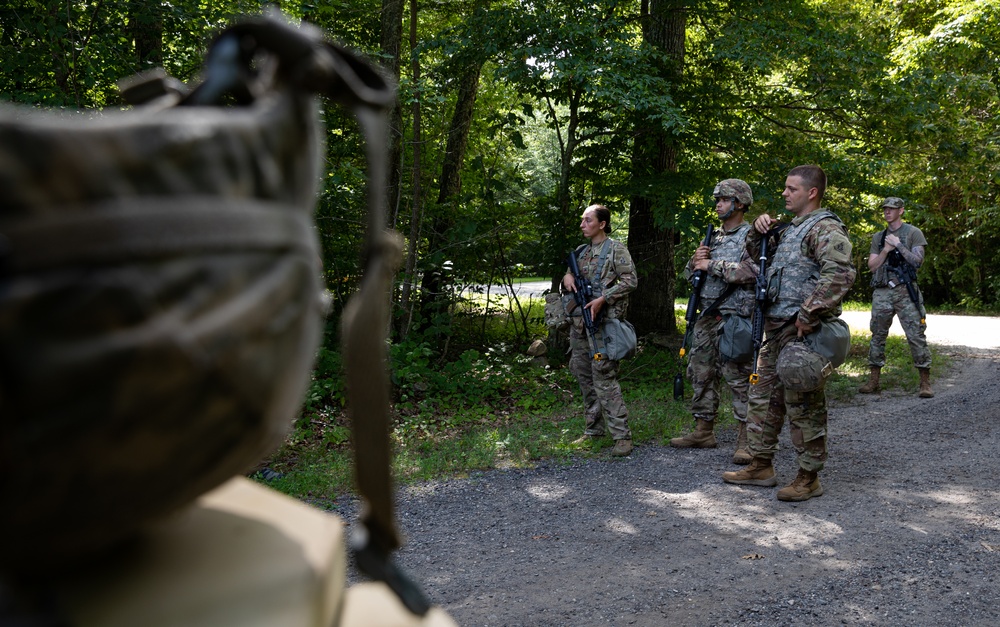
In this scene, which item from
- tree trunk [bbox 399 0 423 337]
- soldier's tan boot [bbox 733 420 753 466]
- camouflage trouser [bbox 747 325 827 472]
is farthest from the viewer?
tree trunk [bbox 399 0 423 337]

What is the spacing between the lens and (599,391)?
23.1 ft

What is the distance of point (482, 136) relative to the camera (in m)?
11.3

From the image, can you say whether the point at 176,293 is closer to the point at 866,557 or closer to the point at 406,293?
the point at 866,557

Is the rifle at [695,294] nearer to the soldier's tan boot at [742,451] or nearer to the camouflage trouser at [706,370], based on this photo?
the camouflage trouser at [706,370]

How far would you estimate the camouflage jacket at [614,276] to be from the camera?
687cm

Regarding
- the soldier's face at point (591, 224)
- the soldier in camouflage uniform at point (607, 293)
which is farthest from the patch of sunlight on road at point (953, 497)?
the soldier's face at point (591, 224)

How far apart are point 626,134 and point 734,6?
76.8 inches

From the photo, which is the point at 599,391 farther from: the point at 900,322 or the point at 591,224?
the point at 900,322

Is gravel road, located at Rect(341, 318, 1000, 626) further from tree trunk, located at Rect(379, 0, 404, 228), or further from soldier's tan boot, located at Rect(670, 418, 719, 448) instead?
tree trunk, located at Rect(379, 0, 404, 228)

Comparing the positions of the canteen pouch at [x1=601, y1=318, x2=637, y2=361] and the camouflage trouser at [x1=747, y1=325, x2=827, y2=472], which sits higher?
the canteen pouch at [x1=601, y1=318, x2=637, y2=361]

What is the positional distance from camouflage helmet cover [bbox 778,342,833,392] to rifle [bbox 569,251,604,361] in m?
1.90

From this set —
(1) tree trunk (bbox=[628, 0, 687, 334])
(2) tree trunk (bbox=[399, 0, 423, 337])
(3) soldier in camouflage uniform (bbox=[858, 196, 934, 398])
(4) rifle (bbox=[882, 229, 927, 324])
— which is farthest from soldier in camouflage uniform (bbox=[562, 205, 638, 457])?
(4) rifle (bbox=[882, 229, 927, 324])

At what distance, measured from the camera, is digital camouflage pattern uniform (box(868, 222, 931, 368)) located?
9492 mm

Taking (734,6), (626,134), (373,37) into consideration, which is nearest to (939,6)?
(734,6)
